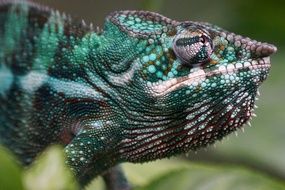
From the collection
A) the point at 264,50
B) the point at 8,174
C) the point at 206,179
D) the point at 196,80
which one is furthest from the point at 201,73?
the point at 8,174

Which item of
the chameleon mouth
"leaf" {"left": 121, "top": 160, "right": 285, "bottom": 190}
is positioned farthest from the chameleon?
"leaf" {"left": 121, "top": 160, "right": 285, "bottom": 190}

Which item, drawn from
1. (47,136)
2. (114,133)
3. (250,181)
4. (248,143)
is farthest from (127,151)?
(248,143)

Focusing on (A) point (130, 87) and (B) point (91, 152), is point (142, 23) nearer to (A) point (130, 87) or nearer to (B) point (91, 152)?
(A) point (130, 87)

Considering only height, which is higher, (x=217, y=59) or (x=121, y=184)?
(x=217, y=59)

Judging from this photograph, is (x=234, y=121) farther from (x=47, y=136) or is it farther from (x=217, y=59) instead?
(x=47, y=136)

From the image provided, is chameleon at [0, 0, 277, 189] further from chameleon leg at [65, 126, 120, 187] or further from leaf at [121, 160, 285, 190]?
leaf at [121, 160, 285, 190]

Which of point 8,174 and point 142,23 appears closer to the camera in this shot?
point 8,174

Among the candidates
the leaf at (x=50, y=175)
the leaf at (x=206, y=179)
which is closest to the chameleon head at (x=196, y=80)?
the leaf at (x=206, y=179)
